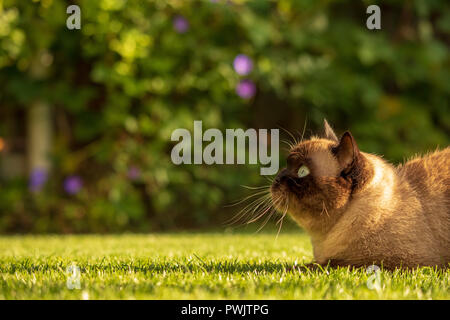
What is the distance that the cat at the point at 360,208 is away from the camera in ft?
7.95

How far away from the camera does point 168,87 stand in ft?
19.5

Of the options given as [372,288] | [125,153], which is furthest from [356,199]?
[125,153]

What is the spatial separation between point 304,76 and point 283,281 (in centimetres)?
472

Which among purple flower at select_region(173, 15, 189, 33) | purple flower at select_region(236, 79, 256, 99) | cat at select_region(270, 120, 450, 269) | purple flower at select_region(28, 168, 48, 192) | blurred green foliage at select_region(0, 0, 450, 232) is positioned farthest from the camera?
purple flower at select_region(236, 79, 256, 99)

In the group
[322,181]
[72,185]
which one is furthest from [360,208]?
[72,185]

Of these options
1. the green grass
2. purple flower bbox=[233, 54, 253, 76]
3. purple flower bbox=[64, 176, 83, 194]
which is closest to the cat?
the green grass

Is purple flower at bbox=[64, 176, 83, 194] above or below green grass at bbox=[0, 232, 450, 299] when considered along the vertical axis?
above

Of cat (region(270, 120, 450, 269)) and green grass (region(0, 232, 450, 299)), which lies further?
cat (region(270, 120, 450, 269))

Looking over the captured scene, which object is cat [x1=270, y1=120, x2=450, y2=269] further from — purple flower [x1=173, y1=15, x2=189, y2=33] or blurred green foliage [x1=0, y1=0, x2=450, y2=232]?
purple flower [x1=173, y1=15, x2=189, y2=33]

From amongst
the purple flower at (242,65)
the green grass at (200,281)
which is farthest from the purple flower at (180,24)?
the green grass at (200,281)

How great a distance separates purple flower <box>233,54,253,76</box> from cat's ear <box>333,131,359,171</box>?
368 cm

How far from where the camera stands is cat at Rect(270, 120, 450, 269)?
7.95ft

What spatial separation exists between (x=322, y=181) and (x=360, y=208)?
0.74 ft

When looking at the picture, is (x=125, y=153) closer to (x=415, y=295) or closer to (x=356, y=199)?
(x=356, y=199)
